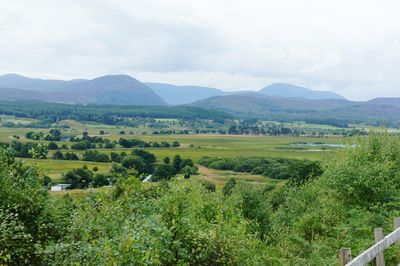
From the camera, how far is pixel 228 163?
11700 centimetres

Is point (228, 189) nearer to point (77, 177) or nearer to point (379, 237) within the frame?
point (379, 237)

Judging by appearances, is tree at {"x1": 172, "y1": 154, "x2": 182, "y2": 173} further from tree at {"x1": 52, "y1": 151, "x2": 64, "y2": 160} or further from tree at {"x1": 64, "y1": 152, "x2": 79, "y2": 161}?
tree at {"x1": 52, "y1": 151, "x2": 64, "y2": 160}

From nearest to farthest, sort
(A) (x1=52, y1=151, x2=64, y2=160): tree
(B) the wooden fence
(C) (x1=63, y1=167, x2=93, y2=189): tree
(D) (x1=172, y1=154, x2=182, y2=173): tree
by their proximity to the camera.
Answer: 1. (B) the wooden fence
2. (C) (x1=63, y1=167, x2=93, y2=189): tree
3. (D) (x1=172, y1=154, x2=182, y2=173): tree
4. (A) (x1=52, y1=151, x2=64, y2=160): tree

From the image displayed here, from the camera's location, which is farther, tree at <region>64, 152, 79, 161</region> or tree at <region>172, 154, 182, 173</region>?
tree at <region>64, 152, 79, 161</region>

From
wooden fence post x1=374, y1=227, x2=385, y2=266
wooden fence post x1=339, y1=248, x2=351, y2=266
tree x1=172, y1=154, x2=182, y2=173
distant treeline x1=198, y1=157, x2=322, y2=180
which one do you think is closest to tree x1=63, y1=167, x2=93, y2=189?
tree x1=172, y1=154, x2=182, y2=173

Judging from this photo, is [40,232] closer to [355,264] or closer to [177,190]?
[177,190]

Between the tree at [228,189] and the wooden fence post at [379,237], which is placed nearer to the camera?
the wooden fence post at [379,237]

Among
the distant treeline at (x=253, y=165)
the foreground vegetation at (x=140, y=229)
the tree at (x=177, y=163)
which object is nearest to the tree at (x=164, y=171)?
the tree at (x=177, y=163)

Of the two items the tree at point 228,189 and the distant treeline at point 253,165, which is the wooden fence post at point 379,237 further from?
the distant treeline at point 253,165

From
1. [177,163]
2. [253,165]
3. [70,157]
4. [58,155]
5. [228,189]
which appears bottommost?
[253,165]

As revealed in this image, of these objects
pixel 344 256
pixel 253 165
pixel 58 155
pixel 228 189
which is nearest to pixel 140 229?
pixel 344 256

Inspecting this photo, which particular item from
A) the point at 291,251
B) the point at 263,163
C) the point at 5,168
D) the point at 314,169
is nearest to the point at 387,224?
the point at 291,251

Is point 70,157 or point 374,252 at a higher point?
point 374,252

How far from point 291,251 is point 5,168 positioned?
10733 millimetres
